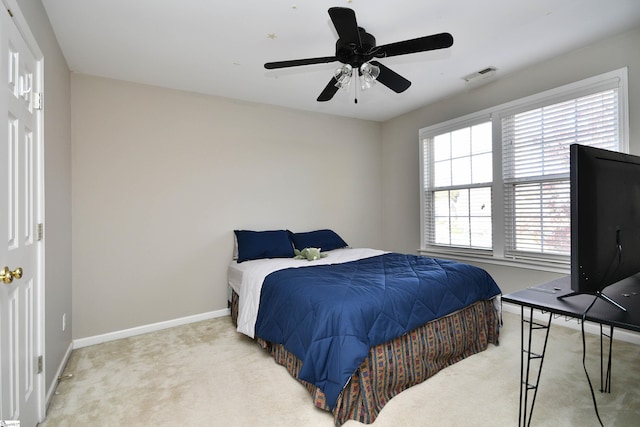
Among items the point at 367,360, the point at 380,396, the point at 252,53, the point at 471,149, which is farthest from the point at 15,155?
the point at 471,149

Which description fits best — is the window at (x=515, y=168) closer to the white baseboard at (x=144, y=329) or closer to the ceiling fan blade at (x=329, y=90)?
the ceiling fan blade at (x=329, y=90)

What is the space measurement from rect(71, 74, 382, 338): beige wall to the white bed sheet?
0.45 m

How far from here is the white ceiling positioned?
6.82 feet

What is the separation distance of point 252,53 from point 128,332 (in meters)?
2.90

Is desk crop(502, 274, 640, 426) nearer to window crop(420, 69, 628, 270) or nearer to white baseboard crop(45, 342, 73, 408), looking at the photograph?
window crop(420, 69, 628, 270)

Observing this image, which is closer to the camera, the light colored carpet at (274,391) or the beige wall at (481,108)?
the light colored carpet at (274,391)

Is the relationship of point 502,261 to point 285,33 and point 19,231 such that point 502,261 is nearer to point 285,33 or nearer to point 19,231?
point 285,33

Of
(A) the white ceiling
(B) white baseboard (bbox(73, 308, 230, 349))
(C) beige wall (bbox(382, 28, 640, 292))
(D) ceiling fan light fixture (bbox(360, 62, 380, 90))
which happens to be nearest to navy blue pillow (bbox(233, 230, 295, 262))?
(B) white baseboard (bbox(73, 308, 230, 349))

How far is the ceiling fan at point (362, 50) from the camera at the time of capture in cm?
170

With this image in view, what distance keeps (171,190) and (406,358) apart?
2.77 meters

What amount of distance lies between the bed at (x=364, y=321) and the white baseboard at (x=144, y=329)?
0.64 metres

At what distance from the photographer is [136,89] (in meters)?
3.08

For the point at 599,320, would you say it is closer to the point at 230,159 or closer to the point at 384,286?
the point at 384,286

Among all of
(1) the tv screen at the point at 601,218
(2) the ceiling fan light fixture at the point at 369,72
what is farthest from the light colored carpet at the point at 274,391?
(2) the ceiling fan light fixture at the point at 369,72
